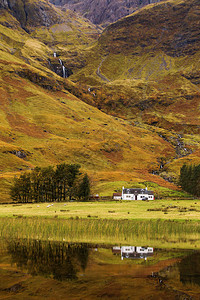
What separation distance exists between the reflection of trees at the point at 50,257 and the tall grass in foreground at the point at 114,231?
12.1 ft

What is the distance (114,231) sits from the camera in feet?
118

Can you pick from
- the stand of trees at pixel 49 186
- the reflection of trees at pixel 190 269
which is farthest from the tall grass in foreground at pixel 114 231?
the stand of trees at pixel 49 186

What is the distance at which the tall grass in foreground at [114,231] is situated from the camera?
33.5 meters

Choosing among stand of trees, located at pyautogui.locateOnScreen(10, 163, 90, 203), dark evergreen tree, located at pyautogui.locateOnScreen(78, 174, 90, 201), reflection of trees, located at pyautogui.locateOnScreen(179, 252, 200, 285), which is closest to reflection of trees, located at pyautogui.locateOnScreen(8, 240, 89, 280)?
reflection of trees, located at pyautogui.locateOnScreen(179, 252, 200, 285)

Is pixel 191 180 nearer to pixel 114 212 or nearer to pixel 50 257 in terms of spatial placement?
pixel 114 212

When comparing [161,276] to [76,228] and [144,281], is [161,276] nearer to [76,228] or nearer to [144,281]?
[144,281]

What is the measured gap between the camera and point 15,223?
41531mm

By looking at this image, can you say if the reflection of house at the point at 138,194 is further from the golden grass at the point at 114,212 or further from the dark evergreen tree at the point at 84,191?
the golden grass at the point at 114,212

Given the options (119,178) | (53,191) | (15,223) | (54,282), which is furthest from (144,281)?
(119,178)

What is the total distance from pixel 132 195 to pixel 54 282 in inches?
4434

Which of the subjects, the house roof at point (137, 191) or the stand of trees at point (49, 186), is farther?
the house roof at point (137, 191)

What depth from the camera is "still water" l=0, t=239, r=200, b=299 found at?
657 inches

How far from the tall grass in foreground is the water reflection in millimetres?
2740

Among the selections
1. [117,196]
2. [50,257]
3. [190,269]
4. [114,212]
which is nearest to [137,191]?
[117,196]
